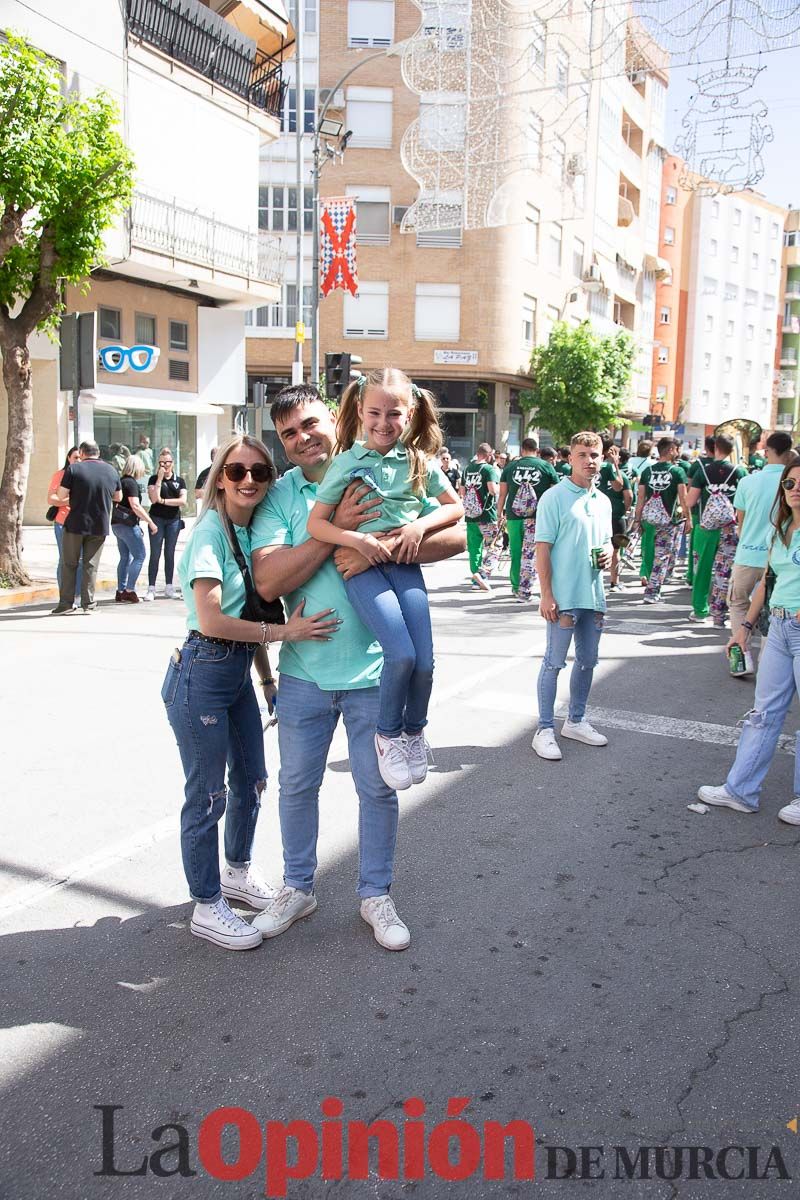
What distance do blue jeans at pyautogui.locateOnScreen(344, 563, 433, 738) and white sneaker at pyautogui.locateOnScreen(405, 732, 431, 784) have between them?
0.10 ft

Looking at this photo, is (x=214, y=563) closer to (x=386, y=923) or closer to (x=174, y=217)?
(x=386, y=923)

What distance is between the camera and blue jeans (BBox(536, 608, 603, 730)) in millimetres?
5824

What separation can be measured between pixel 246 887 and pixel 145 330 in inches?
814

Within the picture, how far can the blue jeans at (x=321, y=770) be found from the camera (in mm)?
3311

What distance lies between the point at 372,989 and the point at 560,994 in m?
0.61

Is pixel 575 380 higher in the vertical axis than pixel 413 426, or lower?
higher

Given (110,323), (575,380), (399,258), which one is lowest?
(110,323)

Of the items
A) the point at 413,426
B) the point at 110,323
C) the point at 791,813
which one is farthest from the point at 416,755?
the point at 110,323

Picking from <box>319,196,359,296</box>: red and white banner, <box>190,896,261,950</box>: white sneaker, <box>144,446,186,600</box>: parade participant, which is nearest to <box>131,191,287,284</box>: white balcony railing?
<box>319,196,359,296</box>: red and white banner

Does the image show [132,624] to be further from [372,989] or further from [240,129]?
[240,129]

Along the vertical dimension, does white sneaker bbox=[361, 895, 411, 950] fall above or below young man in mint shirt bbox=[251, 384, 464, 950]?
below

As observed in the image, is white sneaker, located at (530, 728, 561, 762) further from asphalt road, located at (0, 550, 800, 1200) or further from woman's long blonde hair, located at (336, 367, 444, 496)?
woman's long blonde hair, located at (336, 367, 444, 496)

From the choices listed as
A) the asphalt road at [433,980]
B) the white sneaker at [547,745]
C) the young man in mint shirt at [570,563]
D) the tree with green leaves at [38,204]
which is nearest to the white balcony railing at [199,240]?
the tree with green leaves at [38,204]

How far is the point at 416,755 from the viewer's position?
130 inches
